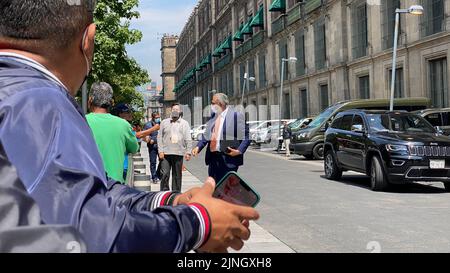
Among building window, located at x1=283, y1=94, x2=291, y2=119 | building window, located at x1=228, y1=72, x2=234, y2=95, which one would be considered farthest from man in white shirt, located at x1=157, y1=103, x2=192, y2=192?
building window, located at x1=228, y1=72, x2=234, y2=95

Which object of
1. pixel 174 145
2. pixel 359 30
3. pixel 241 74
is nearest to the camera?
pixel 174 145

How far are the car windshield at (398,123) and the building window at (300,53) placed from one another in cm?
2743

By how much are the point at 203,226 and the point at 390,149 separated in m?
9.38

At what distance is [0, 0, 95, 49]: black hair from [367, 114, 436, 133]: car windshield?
10.3 meters

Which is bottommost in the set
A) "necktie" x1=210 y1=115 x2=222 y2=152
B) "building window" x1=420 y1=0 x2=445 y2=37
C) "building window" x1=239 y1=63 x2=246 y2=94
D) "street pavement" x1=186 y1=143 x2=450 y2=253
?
"street pavement" x1=186 y1=143 x2=450 y2=253

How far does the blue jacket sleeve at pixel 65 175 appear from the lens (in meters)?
1.16

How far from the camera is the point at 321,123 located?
19703 mm

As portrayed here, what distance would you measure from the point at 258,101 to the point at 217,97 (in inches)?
1656

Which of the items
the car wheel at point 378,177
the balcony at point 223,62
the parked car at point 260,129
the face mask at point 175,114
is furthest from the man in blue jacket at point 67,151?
the balcony at point 223,62

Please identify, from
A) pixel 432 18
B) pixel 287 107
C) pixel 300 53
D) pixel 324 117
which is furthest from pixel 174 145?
pixel 287 107

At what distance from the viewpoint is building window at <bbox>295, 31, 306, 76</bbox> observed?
38.8 meters

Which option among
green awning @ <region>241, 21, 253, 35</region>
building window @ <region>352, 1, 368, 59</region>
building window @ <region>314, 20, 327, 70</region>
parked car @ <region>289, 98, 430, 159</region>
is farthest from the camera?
green awning @ <region>241, 21, 253, 35</region>

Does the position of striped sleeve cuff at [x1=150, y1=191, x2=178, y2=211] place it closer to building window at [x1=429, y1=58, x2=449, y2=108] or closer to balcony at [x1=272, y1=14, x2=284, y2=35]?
building window at [x1=429, y1=58, x2=449, y2=108]

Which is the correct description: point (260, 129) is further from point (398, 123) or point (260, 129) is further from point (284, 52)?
point (398, 123)
